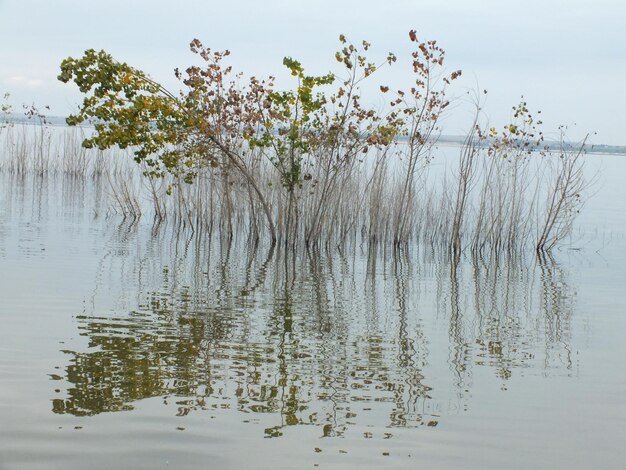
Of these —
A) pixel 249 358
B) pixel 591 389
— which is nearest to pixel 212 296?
pixel 249 358

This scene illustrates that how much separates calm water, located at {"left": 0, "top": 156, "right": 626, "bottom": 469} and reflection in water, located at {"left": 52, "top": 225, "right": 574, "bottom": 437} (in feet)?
0.08

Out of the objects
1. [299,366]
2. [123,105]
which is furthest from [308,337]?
[123,105]

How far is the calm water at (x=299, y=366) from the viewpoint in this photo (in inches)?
193

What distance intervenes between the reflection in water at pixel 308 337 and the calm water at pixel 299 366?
0.02 meters

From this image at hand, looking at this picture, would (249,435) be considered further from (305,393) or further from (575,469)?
(575,469)

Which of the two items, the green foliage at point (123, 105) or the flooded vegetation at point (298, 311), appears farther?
the green foliage at point (123, 105)

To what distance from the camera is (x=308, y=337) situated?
7824mm

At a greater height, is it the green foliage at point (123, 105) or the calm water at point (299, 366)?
the green foliage at point (123, 105)

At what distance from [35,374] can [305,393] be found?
163 centimetres

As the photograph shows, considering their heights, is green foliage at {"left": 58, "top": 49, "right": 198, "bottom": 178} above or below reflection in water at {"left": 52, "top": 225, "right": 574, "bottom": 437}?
above

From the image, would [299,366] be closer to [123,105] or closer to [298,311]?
[298,311]

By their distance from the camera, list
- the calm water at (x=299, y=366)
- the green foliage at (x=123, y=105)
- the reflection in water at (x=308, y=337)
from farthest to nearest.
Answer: the green foliage at (x=123, y=105)
the reflection in water at (x=308, y=337)
the calm water at (x=299, y=366)

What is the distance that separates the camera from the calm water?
4902mm

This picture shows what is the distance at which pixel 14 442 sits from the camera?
187 inches
